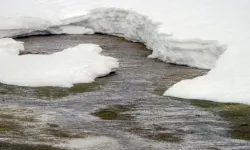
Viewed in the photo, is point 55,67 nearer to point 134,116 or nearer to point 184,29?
point 134,116

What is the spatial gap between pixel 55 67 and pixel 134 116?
5265mm

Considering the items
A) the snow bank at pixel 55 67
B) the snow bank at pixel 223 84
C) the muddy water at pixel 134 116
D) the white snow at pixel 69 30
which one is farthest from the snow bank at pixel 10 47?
the snow bank at pixel 223 84

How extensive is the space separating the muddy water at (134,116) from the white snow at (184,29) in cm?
83

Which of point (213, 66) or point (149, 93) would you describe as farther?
point (213, 66)

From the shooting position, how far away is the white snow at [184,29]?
15.3 meters

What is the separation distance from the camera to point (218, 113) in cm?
1337

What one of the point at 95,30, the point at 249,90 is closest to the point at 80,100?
the point at 249,90

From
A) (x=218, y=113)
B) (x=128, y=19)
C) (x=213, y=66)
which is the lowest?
(x=218, y=113)

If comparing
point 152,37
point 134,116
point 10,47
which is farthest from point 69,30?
point 134,116

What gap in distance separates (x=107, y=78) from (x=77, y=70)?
3.60ft

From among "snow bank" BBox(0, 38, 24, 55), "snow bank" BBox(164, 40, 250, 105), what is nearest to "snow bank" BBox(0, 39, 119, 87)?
"snow bank" BBox(0, 38, 24, 55)

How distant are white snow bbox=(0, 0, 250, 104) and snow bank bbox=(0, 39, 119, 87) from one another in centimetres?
293

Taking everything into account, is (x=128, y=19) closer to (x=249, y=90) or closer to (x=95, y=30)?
(x=95, y=30)

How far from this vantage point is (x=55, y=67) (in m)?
17.4
